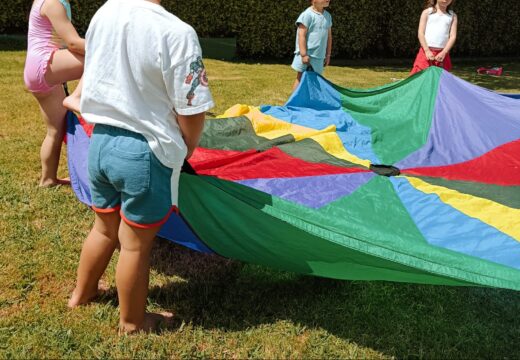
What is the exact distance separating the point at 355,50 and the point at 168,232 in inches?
396

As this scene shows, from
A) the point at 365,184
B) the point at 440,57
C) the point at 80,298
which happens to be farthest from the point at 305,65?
the point at 80,298

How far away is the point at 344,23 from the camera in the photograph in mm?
11180

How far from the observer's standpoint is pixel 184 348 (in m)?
2.07

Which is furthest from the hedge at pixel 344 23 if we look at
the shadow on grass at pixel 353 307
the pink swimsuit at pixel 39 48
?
the shadow on grass at pixel 353 307

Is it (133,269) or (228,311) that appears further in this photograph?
(228,311)

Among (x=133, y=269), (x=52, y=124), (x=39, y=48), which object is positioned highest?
(x=39, y=48)

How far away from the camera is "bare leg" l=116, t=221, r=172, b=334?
6.33ft

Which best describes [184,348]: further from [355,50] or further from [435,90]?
[355,50]

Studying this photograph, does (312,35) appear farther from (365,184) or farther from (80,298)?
(80,298)

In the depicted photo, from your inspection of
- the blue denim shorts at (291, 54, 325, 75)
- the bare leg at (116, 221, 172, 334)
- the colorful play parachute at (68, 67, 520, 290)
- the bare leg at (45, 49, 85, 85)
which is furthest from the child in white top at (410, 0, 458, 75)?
the bare leg at (116, 221, 172, 334)

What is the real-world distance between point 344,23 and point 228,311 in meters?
9.81

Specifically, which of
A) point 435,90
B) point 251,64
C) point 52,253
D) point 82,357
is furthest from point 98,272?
point 251,64

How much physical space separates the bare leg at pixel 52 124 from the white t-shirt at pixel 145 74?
1498 millimetres

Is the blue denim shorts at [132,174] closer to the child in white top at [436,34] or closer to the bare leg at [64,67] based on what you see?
the bare leg at [64,67]
